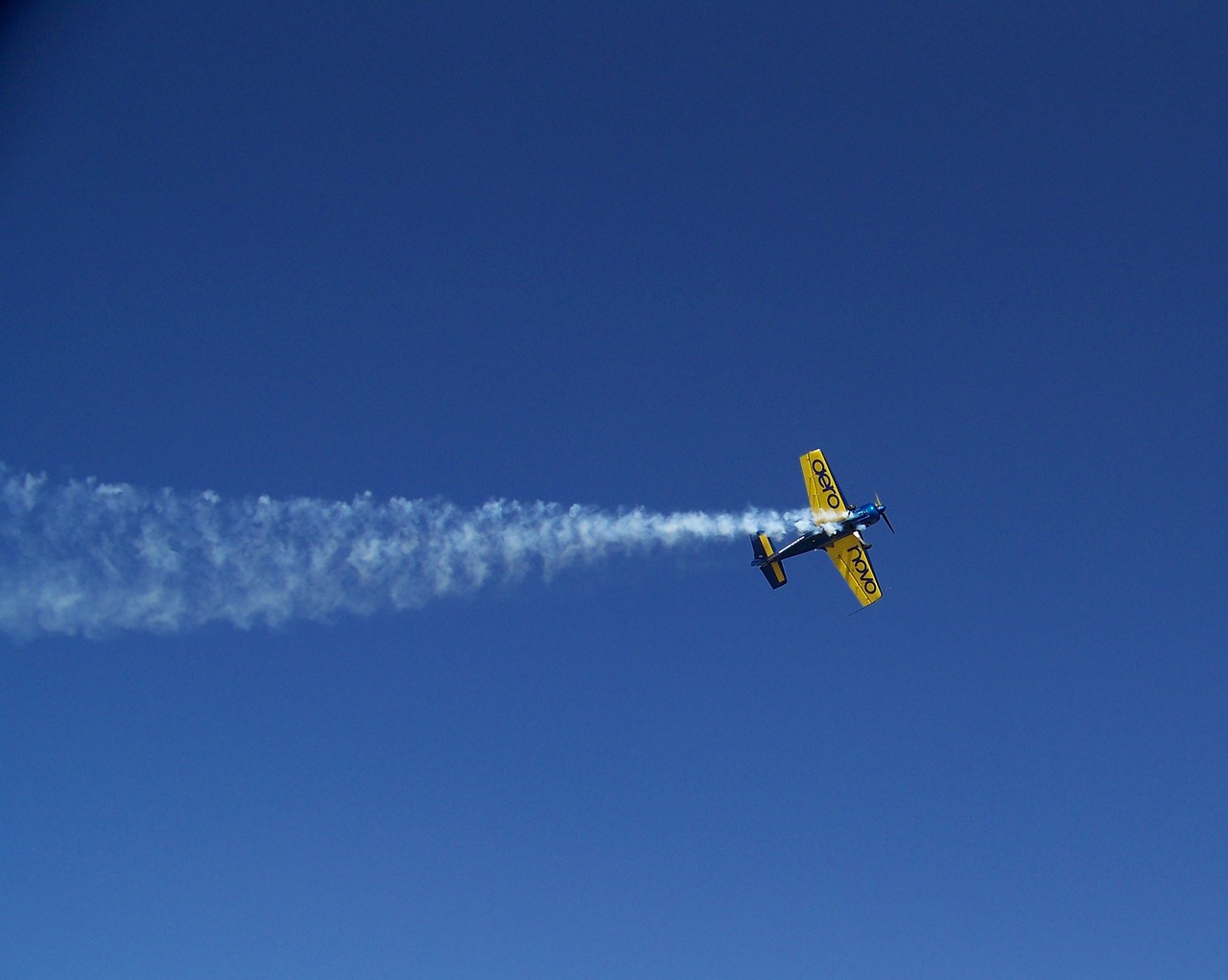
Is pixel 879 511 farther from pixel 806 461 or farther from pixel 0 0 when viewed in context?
pixel 0 0

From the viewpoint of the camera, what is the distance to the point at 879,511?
76625 mm

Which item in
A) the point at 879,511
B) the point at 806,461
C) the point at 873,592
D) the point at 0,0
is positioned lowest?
the point at 0,0

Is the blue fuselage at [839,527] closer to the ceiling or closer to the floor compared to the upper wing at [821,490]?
closer to the floor

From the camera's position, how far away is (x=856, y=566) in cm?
7788

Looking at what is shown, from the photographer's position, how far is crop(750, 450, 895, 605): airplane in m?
76.9

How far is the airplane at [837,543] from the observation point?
76.9m

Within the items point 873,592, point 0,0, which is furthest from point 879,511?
point 0,0

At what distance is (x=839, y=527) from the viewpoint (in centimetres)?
7694

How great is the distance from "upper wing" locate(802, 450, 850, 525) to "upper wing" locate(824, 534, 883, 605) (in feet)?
7.75

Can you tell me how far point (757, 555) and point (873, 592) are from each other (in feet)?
32.2

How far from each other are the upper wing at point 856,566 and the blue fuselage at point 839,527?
85 cm

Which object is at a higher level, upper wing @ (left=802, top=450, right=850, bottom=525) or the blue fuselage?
upper wing @ (left=802, top=450, right=850, bottom=525)

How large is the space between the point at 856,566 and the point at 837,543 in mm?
2475

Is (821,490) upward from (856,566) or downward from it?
upward
